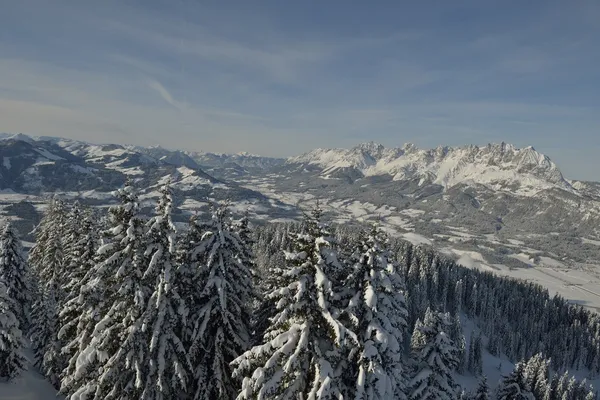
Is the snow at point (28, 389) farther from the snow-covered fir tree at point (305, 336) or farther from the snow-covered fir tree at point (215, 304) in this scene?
the snow-covered fir tree at point (305, 336)

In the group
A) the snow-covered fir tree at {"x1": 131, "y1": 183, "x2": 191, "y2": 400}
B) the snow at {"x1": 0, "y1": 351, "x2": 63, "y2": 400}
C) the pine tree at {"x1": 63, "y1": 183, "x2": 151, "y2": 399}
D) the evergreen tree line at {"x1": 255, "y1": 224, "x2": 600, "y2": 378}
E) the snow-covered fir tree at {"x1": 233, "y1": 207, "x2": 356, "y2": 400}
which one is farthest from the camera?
the evergreen tree line at {"x1": 255, "y1": 224, "x2": 600, "y2": 378}

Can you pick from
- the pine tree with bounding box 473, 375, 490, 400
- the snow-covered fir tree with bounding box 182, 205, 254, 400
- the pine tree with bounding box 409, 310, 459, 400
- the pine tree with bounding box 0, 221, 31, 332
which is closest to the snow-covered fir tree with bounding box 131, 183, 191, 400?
the snow-covered fir tree with bounding box 182, 205, 254, 400

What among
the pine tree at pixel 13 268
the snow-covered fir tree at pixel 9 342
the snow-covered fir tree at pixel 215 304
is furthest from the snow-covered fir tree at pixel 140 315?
the pine tree at pixel 13 268

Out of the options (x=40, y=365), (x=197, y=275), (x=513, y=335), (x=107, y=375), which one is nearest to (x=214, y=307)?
(x=197, y=275)

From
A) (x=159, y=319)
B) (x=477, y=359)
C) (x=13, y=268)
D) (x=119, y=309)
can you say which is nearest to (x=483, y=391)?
(x=159, y=319)

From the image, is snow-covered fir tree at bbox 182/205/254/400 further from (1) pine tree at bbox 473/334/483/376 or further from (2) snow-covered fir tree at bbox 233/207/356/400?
(1) pine tree at bbox 473/334/483/376

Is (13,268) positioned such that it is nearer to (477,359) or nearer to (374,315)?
(374,315)
